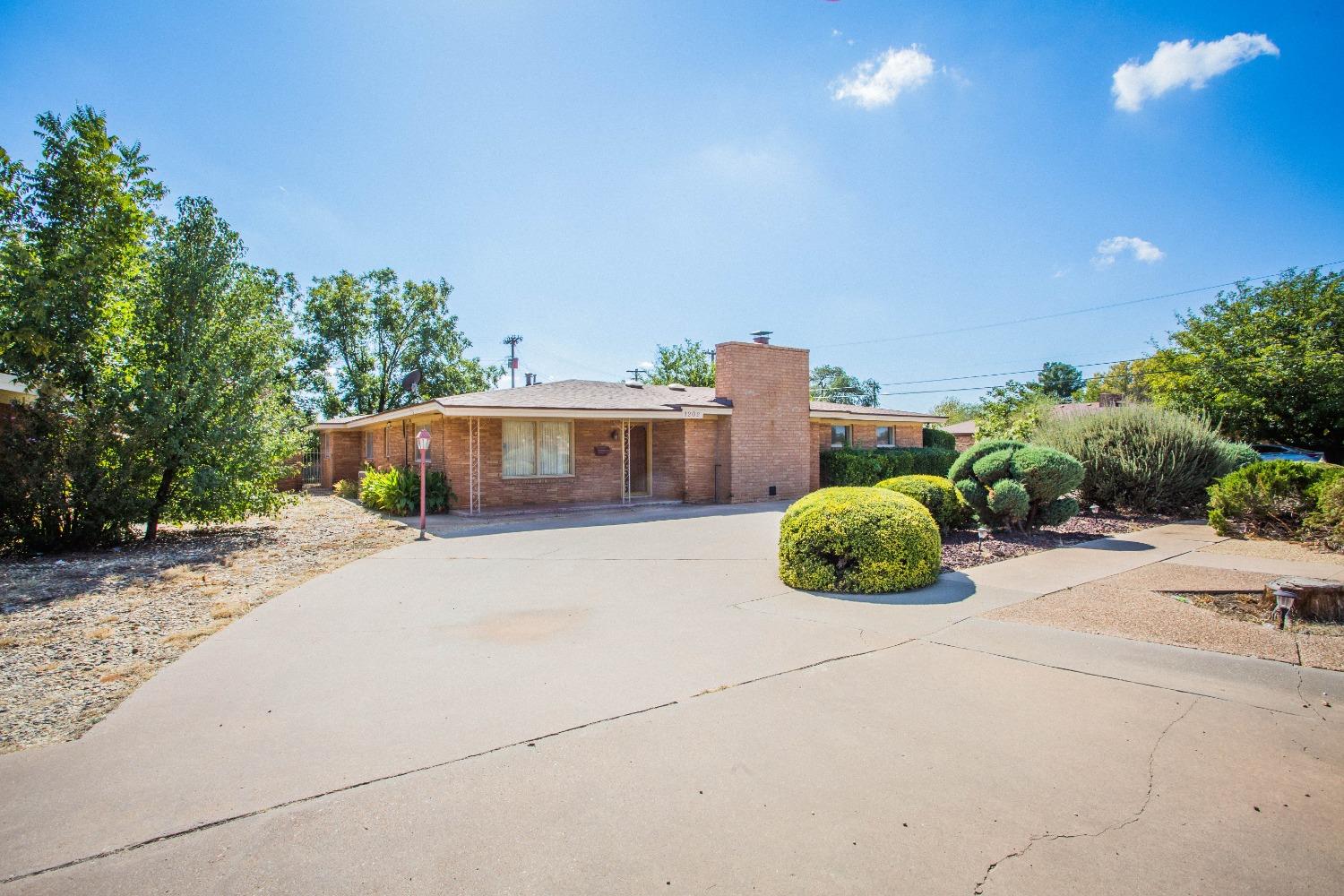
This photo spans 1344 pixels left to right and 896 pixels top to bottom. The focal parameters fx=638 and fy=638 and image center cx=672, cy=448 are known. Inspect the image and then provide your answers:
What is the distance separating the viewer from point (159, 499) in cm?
1112

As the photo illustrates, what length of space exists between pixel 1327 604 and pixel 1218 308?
25539mm

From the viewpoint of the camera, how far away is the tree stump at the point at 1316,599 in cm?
606

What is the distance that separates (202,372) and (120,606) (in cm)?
→ 586

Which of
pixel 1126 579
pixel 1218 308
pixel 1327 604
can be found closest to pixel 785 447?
pixel 1126 579

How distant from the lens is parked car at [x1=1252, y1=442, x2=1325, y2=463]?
20.3m

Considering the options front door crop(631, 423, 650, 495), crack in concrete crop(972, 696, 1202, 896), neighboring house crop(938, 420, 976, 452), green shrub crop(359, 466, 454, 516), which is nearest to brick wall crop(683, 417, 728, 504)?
front door crop(631, 423, 650, 495)

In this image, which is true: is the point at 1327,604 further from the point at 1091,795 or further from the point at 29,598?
the point at 29,598

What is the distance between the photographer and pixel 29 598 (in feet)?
22.4

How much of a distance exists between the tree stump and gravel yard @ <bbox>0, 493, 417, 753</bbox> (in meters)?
9.66

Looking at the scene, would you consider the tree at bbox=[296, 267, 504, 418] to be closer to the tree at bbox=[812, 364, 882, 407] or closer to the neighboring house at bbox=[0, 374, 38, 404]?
the neighboring house at bbox=[0, 374, 38, 404]

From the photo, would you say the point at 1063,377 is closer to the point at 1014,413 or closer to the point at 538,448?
the point at 1014,413

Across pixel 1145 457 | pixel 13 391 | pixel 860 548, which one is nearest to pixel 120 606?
pixel 13 391

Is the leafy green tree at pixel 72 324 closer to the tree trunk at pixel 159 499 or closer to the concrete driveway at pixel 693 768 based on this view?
the tree trunk at pixel 159 499

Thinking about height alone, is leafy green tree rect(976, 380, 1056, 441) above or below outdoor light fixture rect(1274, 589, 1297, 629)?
above
